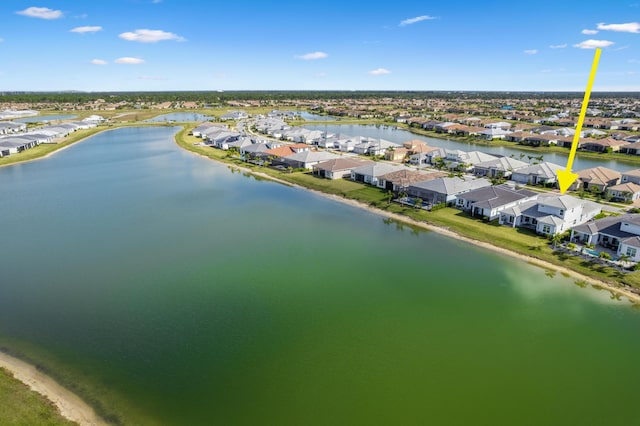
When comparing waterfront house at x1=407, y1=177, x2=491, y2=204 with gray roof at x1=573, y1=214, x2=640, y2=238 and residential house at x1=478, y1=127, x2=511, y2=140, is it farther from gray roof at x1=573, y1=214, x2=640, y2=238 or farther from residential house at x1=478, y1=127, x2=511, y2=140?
residential house at x1=478, y1=127, x2=511, y2=140

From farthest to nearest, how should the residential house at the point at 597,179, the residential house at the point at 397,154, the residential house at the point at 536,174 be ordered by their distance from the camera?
the residential house at the point at 397,154, the residential house at the point at 536,174, the residential house at the point at 597,179

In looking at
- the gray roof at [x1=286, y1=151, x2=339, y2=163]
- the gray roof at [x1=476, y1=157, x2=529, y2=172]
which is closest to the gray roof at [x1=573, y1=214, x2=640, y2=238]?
the gray roof at [x1=476, y1=157, x2=529, y2=172]

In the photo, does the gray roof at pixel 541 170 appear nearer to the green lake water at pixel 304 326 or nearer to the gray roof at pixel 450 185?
the gray roof at pixel 450 185

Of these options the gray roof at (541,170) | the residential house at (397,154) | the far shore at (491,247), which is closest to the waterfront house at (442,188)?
the far shore at (491,247)

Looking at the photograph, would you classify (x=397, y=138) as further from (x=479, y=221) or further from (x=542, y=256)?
(x=542, y=256)

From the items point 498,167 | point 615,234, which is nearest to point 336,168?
point 498,167

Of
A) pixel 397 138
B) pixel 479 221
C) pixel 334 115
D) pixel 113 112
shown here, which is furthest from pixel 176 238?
pixel 113 112
